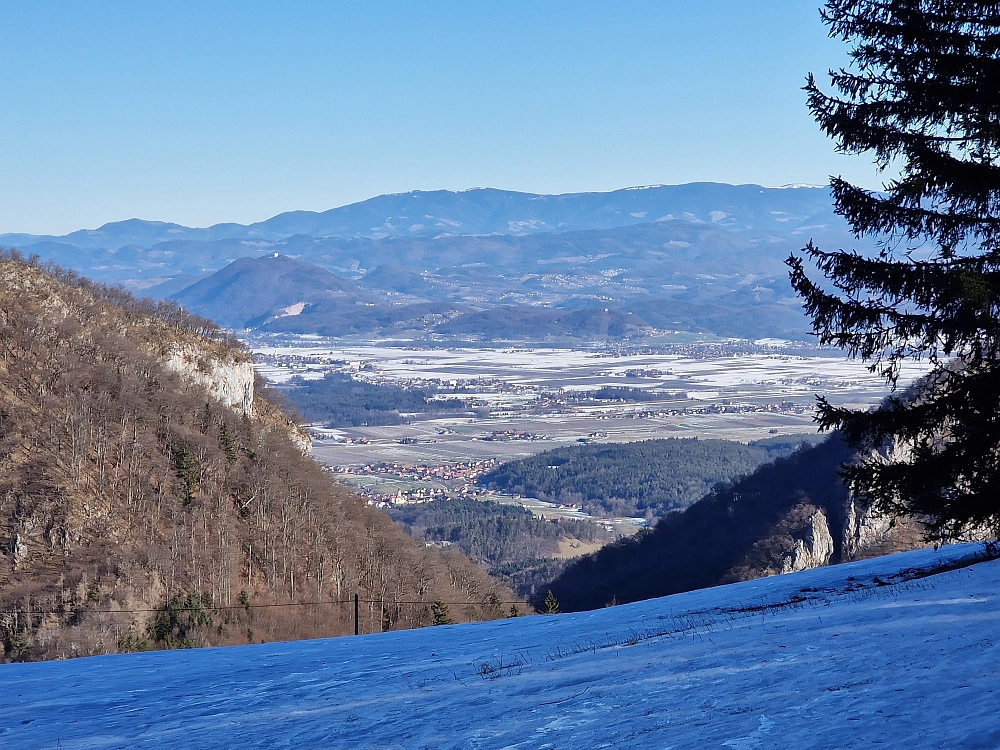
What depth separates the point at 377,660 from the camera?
38.8ft

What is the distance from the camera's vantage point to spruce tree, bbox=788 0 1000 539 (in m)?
10.4

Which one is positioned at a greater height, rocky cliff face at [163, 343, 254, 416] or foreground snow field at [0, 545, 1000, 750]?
rocky cliff face at [163, 343, 254, 416]

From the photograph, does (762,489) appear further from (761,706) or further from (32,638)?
(761,706)

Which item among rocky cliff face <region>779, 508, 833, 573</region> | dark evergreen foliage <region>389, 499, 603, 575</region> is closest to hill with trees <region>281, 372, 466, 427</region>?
dark evergreen foliage <region>389, 499, 603, 575</region>

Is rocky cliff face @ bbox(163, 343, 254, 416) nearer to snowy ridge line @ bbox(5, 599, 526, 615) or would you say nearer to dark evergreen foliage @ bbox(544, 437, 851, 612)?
snowy ridge line @ bbox(5, 599, 526, 615)

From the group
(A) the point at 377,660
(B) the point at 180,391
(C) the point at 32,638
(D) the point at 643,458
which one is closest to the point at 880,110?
(A) the point at 377,660

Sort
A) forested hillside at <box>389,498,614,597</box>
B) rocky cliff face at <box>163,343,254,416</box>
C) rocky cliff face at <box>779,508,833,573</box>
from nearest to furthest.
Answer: rocky cliff face at <box>779,508,833,573</box> < rocky cliff face at <box>163,343,254,416</box> < forested hillside at <box>389,498,614,597</box>

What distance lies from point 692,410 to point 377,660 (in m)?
140

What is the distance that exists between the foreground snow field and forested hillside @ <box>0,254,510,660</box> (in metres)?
16.5

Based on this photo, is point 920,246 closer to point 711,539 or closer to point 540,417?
point 711,539

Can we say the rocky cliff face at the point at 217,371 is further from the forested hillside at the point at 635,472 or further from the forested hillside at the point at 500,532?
the forested hillside at the point at 635,472

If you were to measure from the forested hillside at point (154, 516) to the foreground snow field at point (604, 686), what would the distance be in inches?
651

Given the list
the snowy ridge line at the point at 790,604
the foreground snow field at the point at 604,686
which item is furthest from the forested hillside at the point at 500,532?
the foreground snow field at the point at 604,686

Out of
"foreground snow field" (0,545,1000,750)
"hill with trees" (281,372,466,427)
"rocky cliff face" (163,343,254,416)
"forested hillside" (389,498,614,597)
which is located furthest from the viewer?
"hill with trees" (281,372,466,427)
